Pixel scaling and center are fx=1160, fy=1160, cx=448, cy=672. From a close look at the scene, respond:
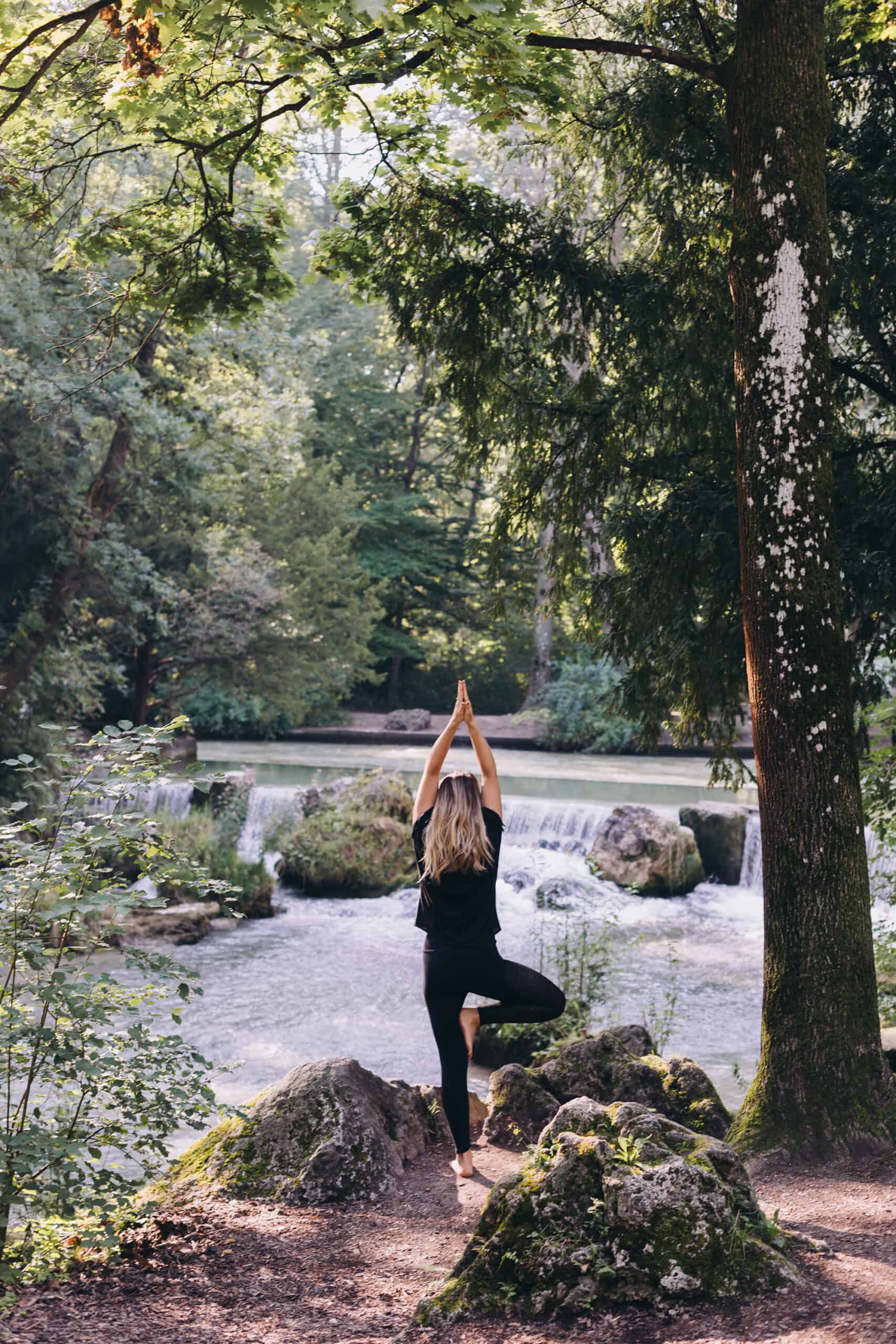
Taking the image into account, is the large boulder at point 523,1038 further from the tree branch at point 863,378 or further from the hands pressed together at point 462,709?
the tree branch at point 863,378

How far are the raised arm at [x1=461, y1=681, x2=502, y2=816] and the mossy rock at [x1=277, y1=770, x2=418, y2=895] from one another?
10318 millimetres

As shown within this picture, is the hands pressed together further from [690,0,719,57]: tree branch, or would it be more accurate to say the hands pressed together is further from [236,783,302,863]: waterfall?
[236,783,302,863]: waterfall

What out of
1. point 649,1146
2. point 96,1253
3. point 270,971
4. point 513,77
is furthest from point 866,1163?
point 270,971

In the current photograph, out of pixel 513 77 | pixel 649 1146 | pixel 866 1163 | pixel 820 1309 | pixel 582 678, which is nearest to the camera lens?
pixel 820 1309

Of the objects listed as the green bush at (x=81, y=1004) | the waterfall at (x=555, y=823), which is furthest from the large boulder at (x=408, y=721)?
the green bush at (x=81, y=1004)

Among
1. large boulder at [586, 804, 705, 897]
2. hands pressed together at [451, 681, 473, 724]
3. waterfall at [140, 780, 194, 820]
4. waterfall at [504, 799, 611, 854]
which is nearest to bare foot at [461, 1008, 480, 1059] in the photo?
hands pressed together at [451, 681, 473, 724]

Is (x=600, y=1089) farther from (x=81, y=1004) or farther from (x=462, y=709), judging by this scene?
(x=81, y=1004)

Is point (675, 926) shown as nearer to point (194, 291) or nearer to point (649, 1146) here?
point (194, 291)

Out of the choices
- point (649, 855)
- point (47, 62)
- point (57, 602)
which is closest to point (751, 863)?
point (649, 855)

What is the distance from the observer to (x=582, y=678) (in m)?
28.0

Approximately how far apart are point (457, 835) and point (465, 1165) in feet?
4.88

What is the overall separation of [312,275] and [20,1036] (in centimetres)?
503

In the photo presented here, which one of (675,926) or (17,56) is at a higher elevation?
(17,56)

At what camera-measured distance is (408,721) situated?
27.9 m
